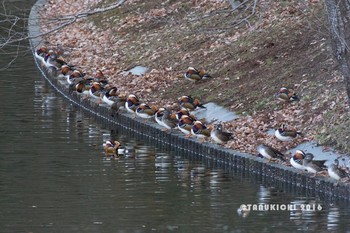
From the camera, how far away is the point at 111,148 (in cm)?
1952

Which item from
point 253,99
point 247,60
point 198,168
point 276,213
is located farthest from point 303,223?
point 247,60

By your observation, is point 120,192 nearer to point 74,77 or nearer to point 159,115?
point 159,115

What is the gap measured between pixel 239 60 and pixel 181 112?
3.84m

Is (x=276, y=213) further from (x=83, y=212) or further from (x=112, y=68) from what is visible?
(x=112, y=68)

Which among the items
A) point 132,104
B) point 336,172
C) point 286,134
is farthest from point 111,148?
point 336,172

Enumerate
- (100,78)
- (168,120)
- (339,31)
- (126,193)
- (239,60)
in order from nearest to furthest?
(339,31) → (126,193) → (168,120) → (239,60) → (100,78)

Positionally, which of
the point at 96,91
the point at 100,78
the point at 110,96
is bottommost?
the point at 110,96

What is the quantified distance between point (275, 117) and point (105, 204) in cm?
542

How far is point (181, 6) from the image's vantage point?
31328 millimetres

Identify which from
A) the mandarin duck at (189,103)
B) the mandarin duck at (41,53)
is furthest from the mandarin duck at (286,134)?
the mandarin duck at (41,53)

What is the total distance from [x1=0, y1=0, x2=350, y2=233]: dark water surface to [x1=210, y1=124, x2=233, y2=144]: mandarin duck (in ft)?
1.55

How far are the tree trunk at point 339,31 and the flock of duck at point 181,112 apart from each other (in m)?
1.32

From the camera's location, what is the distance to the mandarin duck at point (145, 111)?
21.6 m

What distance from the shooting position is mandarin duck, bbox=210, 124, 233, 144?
1897 cm
